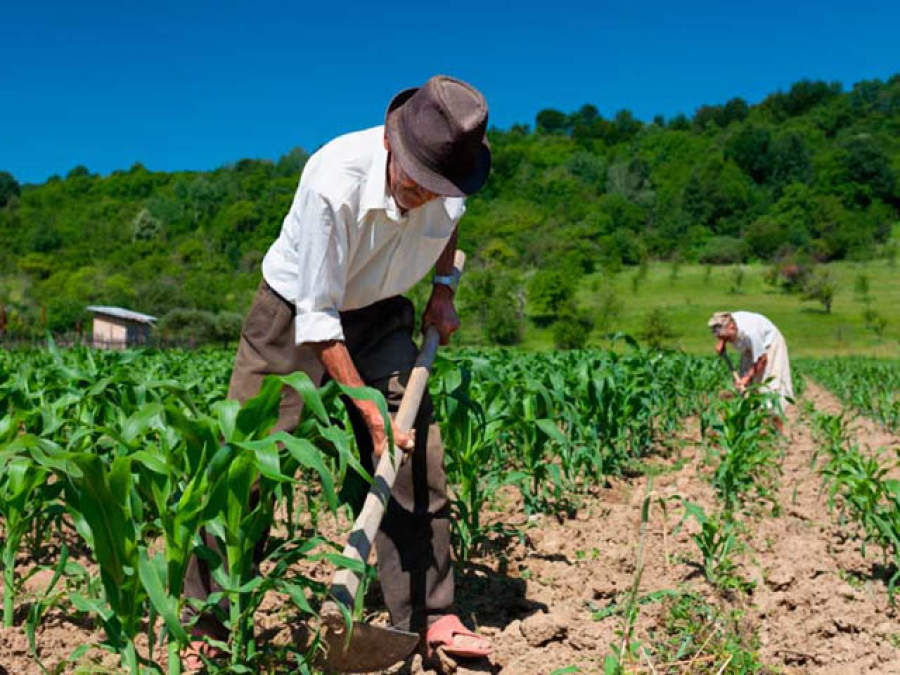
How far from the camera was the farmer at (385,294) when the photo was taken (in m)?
2.16

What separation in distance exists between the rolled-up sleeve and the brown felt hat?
0.87ft

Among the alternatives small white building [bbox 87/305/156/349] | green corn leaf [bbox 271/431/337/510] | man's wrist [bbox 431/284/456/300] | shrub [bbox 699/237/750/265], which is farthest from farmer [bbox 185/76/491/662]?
shrub [bbox 699/237/750/265]

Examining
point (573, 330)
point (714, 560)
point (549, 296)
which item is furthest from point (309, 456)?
point (549, 296)

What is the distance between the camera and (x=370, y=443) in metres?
2.57

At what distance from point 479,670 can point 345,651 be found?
1.77ft

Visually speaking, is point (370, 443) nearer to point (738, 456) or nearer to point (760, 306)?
point (738, 456)

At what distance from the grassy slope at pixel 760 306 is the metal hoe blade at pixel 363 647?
29.3m

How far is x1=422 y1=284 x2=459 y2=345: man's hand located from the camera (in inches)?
111

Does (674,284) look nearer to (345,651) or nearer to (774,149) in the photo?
(774,149)

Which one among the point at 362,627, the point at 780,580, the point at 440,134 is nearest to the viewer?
the point at 362,627

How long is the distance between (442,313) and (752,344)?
534cm

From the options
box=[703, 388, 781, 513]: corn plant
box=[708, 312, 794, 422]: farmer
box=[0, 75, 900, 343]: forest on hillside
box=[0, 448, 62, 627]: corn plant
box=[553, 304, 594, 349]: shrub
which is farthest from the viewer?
box=[0, 75, 900, 343]: forest on hillside

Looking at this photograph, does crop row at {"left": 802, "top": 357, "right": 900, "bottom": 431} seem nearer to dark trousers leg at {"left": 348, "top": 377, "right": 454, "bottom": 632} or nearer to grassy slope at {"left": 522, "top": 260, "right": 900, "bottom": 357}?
dark trousers leg at {"left": 348, "top": 377, "right": 454, "bottom": 632}

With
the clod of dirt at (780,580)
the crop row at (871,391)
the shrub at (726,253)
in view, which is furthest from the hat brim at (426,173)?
the shrub at (726,253)
